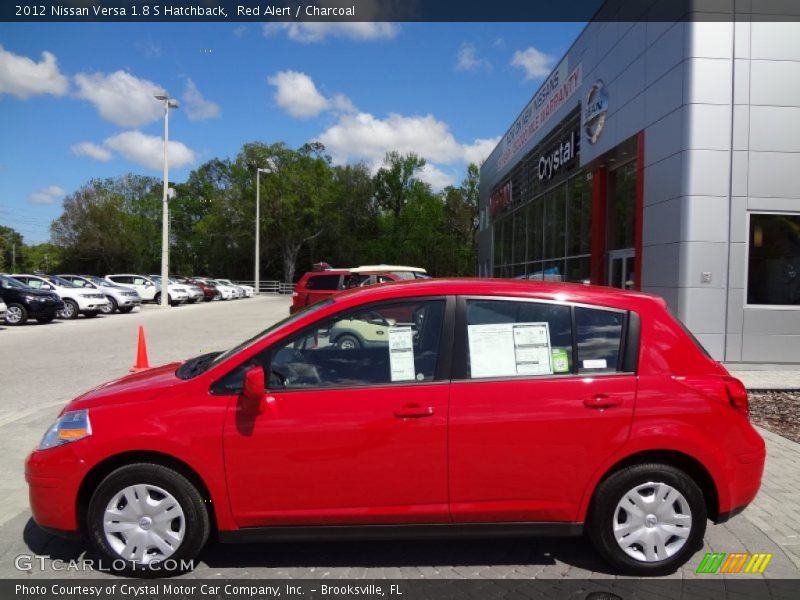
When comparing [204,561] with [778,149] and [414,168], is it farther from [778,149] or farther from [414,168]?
[414,168]

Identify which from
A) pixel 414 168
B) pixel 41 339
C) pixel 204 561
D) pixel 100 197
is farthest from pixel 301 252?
pixel 204 561

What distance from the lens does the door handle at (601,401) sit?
11.3 feet

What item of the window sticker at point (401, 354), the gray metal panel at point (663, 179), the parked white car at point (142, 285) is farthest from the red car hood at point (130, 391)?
the parked white car at point (142, 285)

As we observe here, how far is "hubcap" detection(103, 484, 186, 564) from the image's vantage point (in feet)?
11.3

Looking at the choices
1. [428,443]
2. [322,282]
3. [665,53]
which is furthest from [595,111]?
[428,443]

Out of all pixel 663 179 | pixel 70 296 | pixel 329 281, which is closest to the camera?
pixel 663 179

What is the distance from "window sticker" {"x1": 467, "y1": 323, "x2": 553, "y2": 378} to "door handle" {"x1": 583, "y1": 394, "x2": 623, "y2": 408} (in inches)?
10.5

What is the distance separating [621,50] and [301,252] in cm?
5901

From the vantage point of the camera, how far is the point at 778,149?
11.0 meters

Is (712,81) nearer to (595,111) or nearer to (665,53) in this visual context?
(665,53)

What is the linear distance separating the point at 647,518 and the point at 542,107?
2040cm

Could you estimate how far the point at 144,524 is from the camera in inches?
136

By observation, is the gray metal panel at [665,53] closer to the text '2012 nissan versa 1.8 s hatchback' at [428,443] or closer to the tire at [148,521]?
the text '2012 nissan versa 1.8 s hatchback' at [428,443]

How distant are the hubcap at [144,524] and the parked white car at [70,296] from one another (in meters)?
21.1
